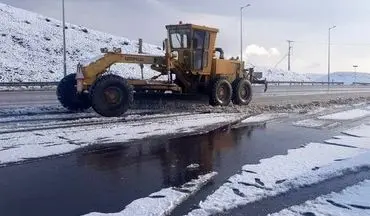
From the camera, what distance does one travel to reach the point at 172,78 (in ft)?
58.4

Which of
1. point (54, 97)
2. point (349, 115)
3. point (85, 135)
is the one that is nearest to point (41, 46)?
point (54, 97)

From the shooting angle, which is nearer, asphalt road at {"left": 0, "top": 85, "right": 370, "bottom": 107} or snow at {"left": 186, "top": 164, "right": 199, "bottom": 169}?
snow at {"left": 186, "top": 164, "right": 199, "bottom": 169}

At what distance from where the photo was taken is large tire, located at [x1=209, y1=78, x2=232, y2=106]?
1859 cm

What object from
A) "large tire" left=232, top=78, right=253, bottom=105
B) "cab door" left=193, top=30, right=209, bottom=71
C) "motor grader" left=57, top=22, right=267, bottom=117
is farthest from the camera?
"large tire" left=232, top=78, right=253, bottom=105

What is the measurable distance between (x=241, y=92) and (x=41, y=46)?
3960 cm

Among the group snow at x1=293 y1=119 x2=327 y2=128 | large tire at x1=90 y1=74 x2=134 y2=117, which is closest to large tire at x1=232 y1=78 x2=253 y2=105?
snow at x1=293 y1=119 x2=327 y2=128

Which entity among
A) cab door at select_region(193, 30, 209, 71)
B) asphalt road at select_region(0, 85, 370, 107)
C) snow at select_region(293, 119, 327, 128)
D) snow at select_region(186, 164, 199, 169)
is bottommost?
snow at select_region(186, 164, 199, 169)

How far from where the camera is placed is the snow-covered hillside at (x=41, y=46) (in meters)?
44.9

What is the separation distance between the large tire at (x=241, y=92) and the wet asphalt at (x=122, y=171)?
7.82 metres

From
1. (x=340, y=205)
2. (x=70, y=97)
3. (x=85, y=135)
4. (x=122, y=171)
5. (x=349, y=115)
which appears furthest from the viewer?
(x=349, y=115)

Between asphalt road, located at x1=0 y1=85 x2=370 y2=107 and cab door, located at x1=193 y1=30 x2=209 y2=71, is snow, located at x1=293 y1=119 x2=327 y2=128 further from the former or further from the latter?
asphalt road, located at x1=0 y1=85 x2=370 y2=107

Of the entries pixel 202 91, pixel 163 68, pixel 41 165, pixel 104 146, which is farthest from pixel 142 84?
pixel 41 165

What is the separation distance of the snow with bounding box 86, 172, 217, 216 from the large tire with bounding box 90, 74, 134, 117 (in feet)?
25.8

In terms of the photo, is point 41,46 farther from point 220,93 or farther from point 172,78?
point 172,78
